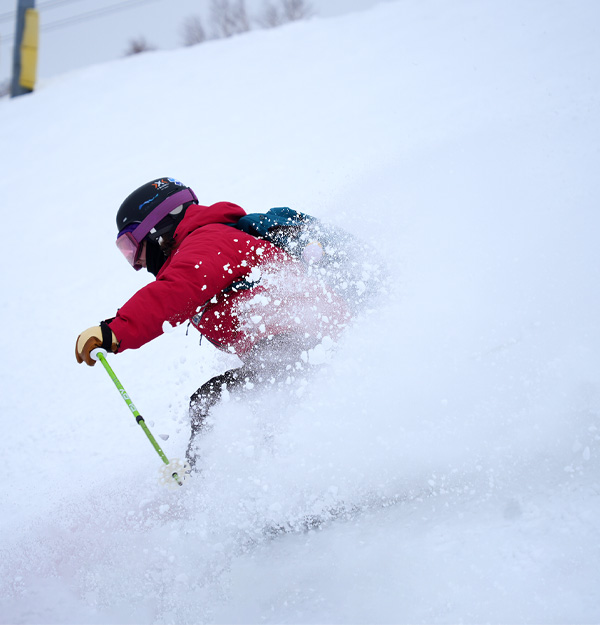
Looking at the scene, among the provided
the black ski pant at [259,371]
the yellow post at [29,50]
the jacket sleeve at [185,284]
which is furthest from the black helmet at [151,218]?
the yellow post at [29,50]

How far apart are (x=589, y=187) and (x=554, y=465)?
2.84m

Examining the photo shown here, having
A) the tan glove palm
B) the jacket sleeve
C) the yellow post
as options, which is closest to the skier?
the jacket sleeve

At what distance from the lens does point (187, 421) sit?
3381mm

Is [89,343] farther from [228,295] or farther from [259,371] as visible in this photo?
[259,371]

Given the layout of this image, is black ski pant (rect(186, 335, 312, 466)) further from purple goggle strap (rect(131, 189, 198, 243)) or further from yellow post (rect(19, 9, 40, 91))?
yellow post (rect(19, 9, 40, 91))

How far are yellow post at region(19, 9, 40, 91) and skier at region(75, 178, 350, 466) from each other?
458 inches

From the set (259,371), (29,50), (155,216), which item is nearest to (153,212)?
(155,216)

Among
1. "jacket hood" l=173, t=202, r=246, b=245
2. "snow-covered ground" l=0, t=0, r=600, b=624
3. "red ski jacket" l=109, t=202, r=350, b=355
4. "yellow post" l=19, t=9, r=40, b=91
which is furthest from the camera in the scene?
"yellow post" l=19, t=9, r=40, b=91

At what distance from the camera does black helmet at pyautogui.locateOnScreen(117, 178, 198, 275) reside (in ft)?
9.03

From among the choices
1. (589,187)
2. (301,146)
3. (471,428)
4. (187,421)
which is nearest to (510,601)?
(471,428)

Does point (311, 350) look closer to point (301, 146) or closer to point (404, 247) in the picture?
point (404, 247)

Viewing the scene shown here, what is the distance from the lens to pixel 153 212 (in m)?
A: 2.75

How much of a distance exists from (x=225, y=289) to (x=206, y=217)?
38 centimetres

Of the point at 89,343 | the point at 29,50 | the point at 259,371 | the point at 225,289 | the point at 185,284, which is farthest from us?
the point at 29,50
